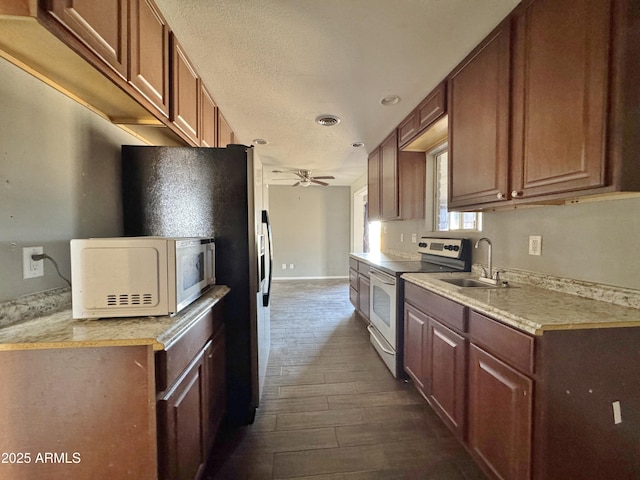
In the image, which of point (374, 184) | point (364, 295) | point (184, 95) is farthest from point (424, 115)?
point (364, 295)

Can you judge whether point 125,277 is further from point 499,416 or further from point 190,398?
point 499,416

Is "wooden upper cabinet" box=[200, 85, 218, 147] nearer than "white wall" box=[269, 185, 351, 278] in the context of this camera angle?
Yes

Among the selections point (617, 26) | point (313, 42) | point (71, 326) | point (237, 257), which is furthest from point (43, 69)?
point (617, 26)

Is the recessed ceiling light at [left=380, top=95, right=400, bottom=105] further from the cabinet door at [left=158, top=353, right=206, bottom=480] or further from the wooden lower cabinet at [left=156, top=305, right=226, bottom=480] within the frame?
the cabinet door at [left=158, top=353, right=206, bottom=480]

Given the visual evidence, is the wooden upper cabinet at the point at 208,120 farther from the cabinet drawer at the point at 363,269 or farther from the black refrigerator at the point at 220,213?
the cabinet drawer at the point at 363,269

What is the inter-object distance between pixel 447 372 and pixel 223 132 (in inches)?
108

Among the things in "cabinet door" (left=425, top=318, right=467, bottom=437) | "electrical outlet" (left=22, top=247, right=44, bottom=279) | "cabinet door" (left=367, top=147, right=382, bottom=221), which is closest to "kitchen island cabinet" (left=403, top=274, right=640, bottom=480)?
"cabinet door" (left=425, top=318, right=467, bottom=437)

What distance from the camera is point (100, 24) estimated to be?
1.01 metres

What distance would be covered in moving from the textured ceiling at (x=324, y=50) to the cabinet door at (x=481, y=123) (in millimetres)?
117

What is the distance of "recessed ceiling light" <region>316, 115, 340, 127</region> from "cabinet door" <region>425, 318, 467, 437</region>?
6.86 feet

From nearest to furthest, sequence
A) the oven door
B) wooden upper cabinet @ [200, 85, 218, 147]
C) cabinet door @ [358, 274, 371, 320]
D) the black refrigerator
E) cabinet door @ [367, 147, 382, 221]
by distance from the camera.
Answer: the black refrigerator, wooden upper cabinet @ [200, 85, 218, 147], the oven door, cabinet door @ [358, 274, 371, 320], cabinet door @ [367, 147, 382, 221]

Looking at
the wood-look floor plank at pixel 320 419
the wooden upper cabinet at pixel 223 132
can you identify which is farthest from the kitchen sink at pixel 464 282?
the wooden upper cabinet at pixel 223 132

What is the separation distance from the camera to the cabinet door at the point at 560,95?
104 cm

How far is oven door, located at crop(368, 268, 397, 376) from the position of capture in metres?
2.21
